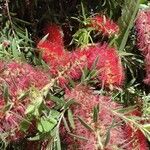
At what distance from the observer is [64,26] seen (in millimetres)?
1562

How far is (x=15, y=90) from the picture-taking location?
1.17 m

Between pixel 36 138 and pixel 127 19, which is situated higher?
pixel 127 19

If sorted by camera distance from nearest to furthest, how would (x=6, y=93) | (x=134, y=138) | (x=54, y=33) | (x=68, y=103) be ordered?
(x=6, y=93) < (x=68, y=103) < (x=134, y=138) < (x=54, y=33)

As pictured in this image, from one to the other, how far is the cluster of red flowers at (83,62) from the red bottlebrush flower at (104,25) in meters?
0.13

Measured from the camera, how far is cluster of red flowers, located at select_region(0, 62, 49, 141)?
114cm

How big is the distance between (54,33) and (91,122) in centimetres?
37

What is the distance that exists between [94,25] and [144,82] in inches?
9.0

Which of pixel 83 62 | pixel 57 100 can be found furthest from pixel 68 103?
pixel 83 62

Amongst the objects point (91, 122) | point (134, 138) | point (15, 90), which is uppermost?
point (15, 90)

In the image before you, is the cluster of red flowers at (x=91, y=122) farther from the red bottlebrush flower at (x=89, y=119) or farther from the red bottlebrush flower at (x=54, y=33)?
the red bottlebrush flower at (x=54, y=33)

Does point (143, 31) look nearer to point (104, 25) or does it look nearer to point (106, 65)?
point (104, 25)

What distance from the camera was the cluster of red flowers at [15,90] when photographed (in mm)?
1141

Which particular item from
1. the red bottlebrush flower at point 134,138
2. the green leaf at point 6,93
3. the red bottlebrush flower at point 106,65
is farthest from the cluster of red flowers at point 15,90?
the red bottlebrush flower at point 134,138

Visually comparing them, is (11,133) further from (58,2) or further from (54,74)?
(58,2)
